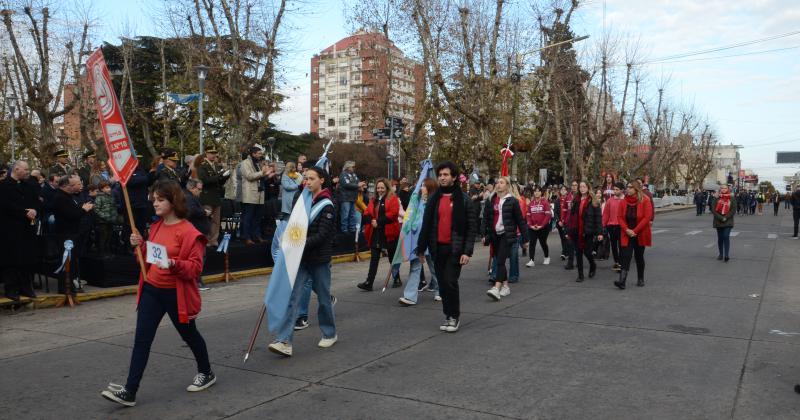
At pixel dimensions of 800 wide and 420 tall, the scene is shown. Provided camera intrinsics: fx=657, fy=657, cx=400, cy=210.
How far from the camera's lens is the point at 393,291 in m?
10.5

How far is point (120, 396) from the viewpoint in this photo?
15.5 ft

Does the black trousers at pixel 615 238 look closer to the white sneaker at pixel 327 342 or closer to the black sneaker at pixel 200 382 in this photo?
the white sneaker at pixel 327 342

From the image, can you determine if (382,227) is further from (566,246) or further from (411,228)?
(566,246)

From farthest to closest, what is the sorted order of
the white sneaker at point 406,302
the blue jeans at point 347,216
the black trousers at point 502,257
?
the blue jeans at point 347,216
the black trousers at point 502,257
the white sneaker at point 406,302

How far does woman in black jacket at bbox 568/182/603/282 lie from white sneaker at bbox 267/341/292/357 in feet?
23.1

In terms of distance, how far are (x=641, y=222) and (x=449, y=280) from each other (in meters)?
4.84

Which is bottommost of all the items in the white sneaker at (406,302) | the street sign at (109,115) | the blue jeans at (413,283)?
the white sneaker at (406,302)

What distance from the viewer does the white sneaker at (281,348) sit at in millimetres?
6129

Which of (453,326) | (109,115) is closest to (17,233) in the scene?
(109,115)

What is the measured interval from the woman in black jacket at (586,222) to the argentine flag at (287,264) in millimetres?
6933

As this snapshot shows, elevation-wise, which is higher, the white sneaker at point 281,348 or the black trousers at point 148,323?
the black trousers at point 148,323

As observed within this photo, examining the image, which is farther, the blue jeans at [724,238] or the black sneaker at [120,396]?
the blue jeans at [724,238]

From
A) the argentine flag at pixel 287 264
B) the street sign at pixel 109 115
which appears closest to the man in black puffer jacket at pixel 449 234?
the argentine flag at pixel 287 264

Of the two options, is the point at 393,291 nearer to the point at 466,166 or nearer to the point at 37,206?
the point at 37,206
